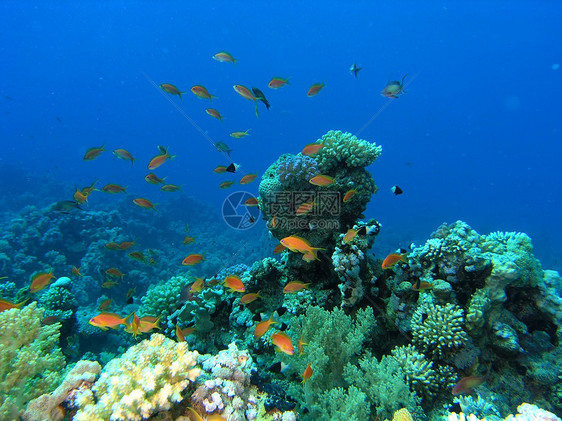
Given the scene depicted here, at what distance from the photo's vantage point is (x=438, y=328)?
3.90 meters

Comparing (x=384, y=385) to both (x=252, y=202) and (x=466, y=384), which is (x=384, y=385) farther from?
(x=252, y=202)

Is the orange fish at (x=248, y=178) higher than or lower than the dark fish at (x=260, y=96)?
lower

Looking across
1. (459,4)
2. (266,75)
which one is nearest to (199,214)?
(266,75)

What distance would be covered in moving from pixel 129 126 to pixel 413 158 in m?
137

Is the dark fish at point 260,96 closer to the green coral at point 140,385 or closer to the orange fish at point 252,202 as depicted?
the orange fish at point 252,202

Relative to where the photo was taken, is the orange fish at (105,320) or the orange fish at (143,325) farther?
the orange fish at (143,325)

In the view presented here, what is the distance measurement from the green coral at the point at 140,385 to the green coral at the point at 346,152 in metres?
4.30

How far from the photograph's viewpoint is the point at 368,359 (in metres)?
3.95

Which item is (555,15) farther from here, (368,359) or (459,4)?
(368,359)

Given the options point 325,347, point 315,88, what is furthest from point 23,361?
point 315,88

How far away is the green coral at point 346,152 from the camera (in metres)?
5.53

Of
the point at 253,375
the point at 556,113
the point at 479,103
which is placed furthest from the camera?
the point at 479,103

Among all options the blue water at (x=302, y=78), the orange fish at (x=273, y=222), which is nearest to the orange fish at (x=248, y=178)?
the orange fish at (x=273, y=222)

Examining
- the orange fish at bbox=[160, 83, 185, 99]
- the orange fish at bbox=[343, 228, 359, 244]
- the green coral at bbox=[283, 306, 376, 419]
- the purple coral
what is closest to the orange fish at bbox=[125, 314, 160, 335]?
the green coral at bbox=[283, 306, 376, 419]
